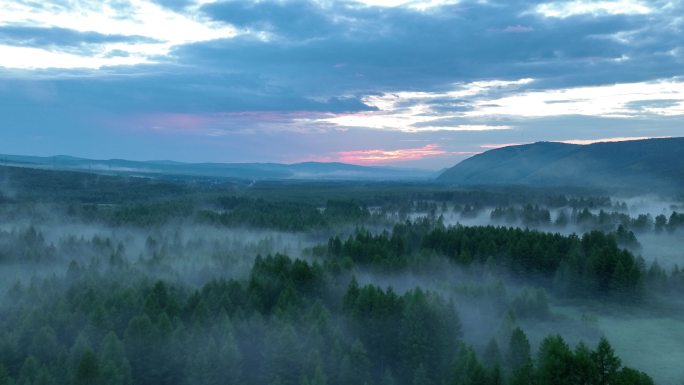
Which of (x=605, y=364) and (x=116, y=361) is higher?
(x=605, y=364)

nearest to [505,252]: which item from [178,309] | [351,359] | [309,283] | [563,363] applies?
[309,283]

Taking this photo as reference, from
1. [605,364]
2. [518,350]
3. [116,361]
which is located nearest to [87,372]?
[116,361]

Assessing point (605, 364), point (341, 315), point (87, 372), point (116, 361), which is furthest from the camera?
point (341, 315)

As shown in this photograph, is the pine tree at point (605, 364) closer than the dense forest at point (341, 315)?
Yes

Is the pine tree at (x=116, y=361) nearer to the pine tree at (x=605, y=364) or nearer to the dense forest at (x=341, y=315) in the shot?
the dense forest at (x=341, y=315)

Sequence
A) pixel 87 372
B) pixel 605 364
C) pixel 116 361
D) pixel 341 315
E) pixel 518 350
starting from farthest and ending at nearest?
1. pixel 341 315
2. pixel 518 350
3. pixel 116 361
4. pixel 87 372
5. pixel 605 364

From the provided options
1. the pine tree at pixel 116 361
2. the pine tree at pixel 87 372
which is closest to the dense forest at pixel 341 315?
the pine tree at pixel 87 372

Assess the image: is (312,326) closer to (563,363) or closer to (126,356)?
(126,356)

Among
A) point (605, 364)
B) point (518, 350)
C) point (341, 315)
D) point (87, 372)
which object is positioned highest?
point (605, 364)

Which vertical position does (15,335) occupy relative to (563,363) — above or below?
below

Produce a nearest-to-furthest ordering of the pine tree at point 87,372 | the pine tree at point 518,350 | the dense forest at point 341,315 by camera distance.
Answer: the pine tree at point 87,372
the dense forest at point 341,315
the pine tree at point 518,350

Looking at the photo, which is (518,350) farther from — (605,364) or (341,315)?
(341,315)
